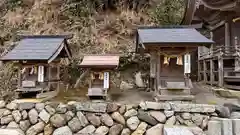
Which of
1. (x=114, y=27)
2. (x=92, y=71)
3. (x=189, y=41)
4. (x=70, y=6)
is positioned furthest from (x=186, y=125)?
(x=70, y=6)

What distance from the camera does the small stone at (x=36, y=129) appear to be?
21.0ft

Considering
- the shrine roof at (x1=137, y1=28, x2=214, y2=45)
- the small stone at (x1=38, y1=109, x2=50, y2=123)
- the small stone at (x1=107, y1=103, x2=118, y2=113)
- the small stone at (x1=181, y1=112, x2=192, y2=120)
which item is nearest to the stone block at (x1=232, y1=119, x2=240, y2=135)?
the small stone at (x1=181, y1=112, x2=192, y2=120)

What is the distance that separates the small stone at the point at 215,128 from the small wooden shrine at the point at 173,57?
1.01 metres

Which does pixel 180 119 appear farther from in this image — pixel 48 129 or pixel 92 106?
pixel 48 129

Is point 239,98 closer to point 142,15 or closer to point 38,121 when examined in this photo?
point 38,121

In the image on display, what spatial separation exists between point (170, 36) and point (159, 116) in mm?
2571

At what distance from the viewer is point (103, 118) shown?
639 centimetres

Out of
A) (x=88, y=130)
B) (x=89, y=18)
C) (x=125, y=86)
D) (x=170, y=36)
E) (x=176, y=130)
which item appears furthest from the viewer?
(x=89, y=18)

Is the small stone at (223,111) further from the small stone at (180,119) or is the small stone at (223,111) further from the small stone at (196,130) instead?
the small stone at (180,119)

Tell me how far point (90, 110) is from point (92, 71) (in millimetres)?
1380

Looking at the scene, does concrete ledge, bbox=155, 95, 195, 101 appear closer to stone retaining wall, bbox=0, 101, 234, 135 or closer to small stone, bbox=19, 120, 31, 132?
stone retaining wall, bbox=0, 101, 234, 135

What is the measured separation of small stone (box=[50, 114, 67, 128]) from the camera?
6.39 meters

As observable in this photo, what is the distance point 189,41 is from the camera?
6422 mm

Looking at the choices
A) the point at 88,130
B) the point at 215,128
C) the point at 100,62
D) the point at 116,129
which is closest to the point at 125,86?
the point at 100,62
